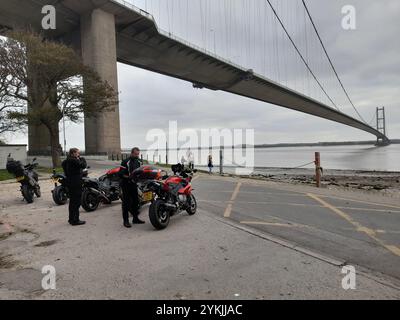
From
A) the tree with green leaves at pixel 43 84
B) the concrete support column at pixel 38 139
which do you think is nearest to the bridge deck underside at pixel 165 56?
the concrete support column at pixel 38 139

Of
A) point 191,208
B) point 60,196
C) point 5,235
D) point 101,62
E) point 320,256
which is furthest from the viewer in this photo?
point 101,62

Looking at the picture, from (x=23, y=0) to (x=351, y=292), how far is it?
140ft

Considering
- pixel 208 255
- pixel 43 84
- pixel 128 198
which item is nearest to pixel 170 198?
pixel 128 198

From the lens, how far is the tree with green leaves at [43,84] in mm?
22000

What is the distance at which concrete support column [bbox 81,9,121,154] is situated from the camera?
38.3 metres

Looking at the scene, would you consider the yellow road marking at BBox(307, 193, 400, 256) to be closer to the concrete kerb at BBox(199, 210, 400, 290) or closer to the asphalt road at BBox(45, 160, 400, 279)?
the asphalt road at BBox(45, 160, 400, 279)

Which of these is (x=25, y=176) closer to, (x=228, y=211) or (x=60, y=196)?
(x=60, y=196)

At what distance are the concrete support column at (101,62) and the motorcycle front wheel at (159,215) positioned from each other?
112ft

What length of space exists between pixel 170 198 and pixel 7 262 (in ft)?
9.82

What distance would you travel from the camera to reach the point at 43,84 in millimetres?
23734

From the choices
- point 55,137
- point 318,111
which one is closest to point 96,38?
point 55,137

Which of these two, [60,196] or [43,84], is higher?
[43,84]

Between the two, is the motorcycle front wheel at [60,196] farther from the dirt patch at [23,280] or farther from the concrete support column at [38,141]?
the concrete support column at [38,141]

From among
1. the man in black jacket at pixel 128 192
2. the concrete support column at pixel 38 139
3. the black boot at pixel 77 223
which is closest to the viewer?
the man in black jacket at pixel 128 192
